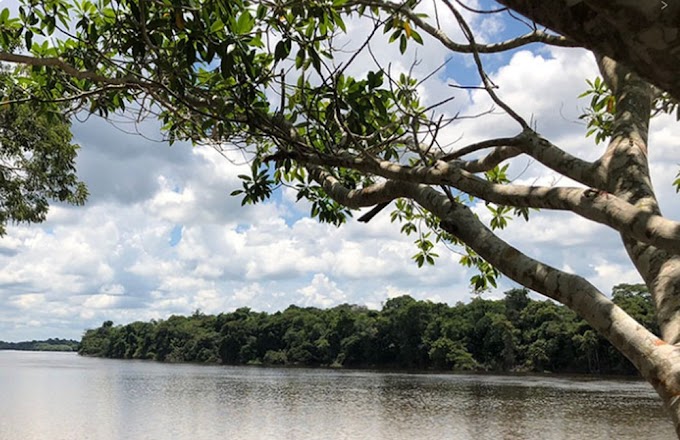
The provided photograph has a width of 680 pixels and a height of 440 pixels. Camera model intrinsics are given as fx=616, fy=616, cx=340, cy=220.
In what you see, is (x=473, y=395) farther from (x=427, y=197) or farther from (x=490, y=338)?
(x=427, y=197)

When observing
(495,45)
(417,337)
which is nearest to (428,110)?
(495,45)

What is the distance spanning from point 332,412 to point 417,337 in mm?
38281

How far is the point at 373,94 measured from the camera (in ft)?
8.75

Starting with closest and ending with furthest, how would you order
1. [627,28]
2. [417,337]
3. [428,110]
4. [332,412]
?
[627,28], [428,110], [332,412], [417,337]

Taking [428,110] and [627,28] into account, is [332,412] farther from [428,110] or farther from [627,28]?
[627,28]

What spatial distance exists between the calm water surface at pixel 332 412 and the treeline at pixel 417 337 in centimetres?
1370

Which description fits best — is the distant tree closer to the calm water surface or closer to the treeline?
the calm water surface

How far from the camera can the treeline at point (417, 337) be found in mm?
50375

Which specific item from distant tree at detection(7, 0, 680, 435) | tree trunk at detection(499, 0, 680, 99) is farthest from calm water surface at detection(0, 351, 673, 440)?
tree trunk at detection(499, 0, 680, 99)

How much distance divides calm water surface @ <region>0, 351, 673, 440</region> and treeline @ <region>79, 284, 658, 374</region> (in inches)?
539

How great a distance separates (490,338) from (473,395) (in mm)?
25001

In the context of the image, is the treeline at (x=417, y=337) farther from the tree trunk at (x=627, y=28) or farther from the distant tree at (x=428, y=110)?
the tree trunk at (x=627, y=28)

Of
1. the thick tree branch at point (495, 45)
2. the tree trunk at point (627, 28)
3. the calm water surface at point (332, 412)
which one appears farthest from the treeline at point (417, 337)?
the tree trunk at point (627, 28)

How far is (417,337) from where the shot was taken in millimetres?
61219
